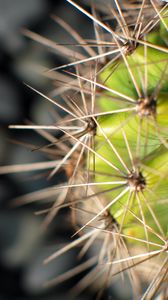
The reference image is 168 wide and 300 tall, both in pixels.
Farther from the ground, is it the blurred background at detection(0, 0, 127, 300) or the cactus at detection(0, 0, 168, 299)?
the blurred background at detection(0, 0, 127, 300)

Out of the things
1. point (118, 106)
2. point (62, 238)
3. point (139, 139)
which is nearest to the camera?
point (139, 139)

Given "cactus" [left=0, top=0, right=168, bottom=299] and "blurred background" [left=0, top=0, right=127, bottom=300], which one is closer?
"cactus" [left=0, top=0, right=168, bottom=299]

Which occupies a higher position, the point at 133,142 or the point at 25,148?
the point at 25,148

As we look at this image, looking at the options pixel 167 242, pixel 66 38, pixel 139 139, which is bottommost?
pixel 167 242

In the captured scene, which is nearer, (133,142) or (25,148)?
(133,142)

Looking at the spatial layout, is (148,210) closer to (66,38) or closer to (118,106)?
(118,106)

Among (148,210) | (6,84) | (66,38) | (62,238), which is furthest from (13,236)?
(148,210)

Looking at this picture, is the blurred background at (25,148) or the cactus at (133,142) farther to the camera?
the blurred background at (25,148)

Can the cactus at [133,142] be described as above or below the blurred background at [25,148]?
below
